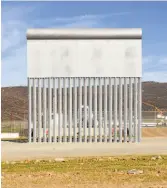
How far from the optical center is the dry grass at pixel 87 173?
13.0 metres

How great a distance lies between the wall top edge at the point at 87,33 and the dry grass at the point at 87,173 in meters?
13.6

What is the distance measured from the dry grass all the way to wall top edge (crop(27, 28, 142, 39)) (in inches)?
534

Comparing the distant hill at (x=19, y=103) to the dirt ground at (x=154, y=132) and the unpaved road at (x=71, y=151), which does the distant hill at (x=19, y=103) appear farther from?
the unpaved road at (x=71, y=151)

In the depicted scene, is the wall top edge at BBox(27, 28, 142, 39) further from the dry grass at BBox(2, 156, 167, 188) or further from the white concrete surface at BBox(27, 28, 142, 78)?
the dry grass at BBox(2, 156, 167, 188)

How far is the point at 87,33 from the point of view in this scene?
31.8m

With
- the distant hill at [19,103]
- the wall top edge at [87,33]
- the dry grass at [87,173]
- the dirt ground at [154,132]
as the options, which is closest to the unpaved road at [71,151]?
the dry grass at [87,173]

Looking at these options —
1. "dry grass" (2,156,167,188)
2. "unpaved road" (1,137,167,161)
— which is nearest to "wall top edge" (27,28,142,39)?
"unpaved road" (1,137,167,161)

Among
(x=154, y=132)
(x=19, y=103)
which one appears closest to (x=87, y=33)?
(x=154, y=132)

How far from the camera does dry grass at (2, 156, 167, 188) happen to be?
42.8ft

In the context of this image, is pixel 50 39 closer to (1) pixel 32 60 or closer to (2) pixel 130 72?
(1) pixel 32 60

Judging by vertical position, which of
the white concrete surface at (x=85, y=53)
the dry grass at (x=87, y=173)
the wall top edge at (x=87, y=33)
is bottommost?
the dry grass at (x=87, y=173)

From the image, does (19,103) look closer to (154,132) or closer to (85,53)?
(154,132)

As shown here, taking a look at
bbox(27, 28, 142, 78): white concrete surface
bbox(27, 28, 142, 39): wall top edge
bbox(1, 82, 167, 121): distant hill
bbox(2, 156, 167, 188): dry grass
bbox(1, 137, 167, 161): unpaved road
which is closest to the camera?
bbox(2, 156, 167, 188): dry grass

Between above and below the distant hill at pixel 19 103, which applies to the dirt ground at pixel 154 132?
below
